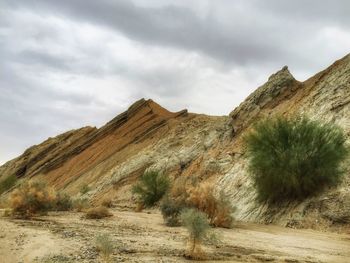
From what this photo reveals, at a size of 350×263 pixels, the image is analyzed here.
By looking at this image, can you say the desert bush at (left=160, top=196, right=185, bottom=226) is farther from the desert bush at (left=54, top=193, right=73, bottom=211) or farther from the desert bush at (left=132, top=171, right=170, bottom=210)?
the desert bush at (left=132, top=171, right=170, bottom=210)

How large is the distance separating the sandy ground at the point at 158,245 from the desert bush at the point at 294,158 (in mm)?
3355

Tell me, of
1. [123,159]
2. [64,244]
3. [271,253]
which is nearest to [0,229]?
[64,244]

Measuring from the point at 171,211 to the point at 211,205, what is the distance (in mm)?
1530

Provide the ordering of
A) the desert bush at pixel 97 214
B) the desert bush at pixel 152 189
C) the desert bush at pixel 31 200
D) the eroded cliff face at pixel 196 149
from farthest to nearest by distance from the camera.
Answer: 1. the desert bush at pixel 152 189
2. the eroded cliff face at pixel 196 149
3. the desert bush at pixel 31 200
4. the desert bush at pixel 97 214

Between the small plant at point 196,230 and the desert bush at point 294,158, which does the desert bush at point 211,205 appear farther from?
the small plant at point 196,230

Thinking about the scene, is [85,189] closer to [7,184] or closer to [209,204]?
[7,184]

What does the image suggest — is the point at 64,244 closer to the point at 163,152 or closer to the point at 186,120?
the point at 163,152

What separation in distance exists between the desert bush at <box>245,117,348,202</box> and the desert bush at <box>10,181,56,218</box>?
8828mm

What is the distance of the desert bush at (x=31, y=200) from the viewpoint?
21797 mm

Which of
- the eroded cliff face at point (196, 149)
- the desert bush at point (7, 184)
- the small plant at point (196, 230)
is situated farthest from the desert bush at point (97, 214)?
the desert bush at point (7, 184)

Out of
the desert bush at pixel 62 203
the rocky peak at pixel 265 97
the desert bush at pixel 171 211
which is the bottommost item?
the desert bush at pixel 171 211

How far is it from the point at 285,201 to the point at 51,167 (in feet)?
164

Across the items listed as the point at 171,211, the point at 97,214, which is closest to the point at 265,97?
the point at 97,214

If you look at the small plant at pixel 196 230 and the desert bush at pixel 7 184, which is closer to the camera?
the small plant at pixel 196 230
